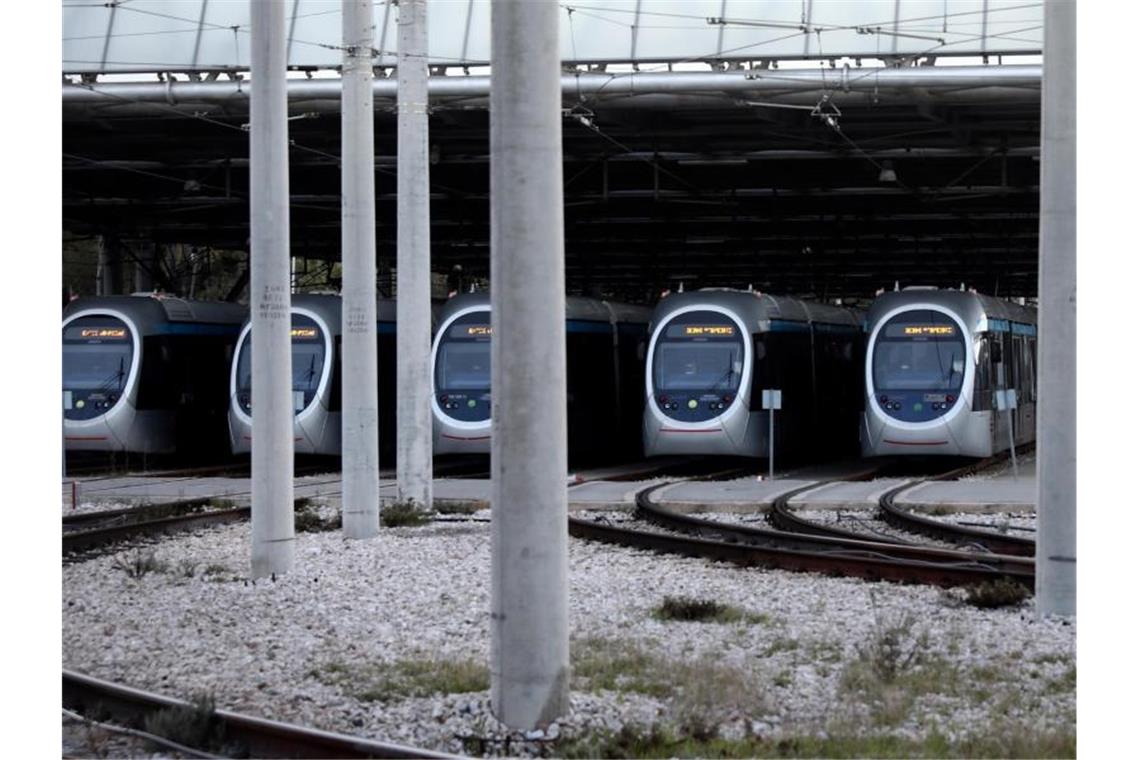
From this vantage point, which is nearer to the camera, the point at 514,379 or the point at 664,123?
the point at 514,379

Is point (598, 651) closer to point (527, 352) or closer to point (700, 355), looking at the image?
point (527, 352)

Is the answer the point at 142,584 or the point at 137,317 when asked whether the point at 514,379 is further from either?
the point at 137,317

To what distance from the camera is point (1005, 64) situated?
79.6ft

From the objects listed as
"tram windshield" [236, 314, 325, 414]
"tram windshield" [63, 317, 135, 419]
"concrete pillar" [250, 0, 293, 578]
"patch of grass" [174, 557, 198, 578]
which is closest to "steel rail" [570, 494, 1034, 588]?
"concrete pillar" [250, 0, 293, 578]

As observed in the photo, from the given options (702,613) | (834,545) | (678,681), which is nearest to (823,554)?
(834,545)

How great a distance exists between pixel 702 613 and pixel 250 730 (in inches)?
171

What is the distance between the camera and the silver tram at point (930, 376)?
86.8 feet

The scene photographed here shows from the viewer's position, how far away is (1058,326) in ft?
38.0

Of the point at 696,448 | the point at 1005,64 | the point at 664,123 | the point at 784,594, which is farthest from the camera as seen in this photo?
the point at 664,123

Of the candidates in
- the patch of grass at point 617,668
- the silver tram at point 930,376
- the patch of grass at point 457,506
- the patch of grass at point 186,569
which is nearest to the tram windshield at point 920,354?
the silver tram at point 930,376

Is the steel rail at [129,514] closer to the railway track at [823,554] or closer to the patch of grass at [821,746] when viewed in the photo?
the railway track at [823,554]

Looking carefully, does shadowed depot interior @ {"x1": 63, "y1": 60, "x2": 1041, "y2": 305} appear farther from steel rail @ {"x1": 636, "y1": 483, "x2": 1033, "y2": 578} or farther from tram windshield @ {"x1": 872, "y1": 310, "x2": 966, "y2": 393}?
steel rail @ {"x1": 636, "y1": 483, "x2": 1033, "y2": 578}
